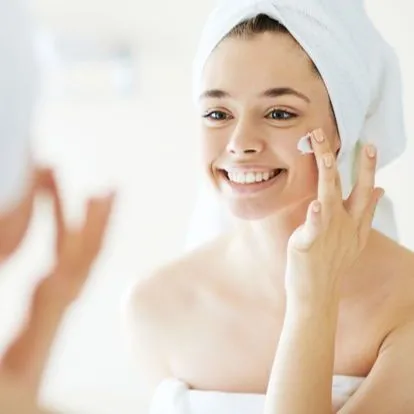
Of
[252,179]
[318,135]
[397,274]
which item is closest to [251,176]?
[252,179]

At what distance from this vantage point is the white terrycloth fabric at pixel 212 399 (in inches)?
48.2

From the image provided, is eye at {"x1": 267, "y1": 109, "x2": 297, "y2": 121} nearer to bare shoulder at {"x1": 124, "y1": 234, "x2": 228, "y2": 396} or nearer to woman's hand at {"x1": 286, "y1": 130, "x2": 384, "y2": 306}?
woman's hand at {"x1": 286, "y1": 130, "x2": 384, "y2": 306}

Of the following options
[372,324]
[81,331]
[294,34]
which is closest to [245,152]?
[294,34]

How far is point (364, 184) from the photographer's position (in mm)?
1144

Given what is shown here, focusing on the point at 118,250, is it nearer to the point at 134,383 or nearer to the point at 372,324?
the point at 134,383

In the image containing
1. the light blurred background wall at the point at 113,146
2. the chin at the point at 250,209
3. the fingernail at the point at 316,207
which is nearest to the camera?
the fingernail at the point at 316,207

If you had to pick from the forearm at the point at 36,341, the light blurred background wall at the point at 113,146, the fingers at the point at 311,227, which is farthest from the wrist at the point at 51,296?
the light blurred background wall at the point at 113,146

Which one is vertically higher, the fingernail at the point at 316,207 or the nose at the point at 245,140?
the nose at the point at 245,140

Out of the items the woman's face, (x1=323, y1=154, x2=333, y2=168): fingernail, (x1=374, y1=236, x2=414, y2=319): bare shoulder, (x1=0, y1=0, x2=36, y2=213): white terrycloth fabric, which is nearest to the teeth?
the woman's face

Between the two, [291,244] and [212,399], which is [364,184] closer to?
[291,244]

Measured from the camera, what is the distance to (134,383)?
188 cm

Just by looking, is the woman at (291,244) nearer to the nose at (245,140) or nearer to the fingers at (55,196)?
the nose at (245,140)

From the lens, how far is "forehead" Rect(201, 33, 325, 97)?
1183 mm

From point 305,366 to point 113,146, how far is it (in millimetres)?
978
